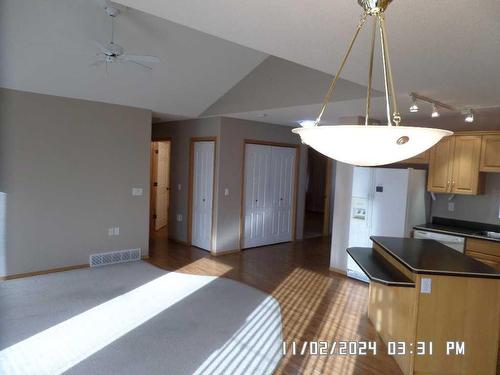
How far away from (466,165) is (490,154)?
0.99ft

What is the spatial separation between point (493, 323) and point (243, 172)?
4.30 m

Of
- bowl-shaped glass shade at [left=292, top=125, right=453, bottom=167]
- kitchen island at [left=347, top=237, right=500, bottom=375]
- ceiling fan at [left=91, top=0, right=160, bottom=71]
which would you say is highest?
ceiling fan at [left=91, top=0, right=160, bottom=71]

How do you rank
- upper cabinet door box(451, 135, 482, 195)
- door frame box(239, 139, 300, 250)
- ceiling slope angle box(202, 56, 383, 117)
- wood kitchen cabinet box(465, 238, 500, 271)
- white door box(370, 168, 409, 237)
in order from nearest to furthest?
wood kitchen cabinet box(465, 238, 500, 271) → ceiling slope angle box(202, 56, 383, 117) → upper cabinet door box(451, 135, 482, 195) → white door box(370, 168, 409, 237) → door frame box(239, 139, 300, 250)

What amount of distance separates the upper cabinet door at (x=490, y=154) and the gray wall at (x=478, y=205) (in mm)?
411

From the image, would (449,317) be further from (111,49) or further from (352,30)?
(111,49)

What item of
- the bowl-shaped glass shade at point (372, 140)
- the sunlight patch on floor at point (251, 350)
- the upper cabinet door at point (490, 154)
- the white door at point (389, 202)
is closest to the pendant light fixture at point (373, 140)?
the bowl-shaped glass shade at point (372, 140)

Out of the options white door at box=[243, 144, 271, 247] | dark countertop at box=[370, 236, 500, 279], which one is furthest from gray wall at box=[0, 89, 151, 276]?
dark countertop at box=[370, 236, 500, 279]

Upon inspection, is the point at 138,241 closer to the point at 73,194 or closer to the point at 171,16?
the point at 73,194

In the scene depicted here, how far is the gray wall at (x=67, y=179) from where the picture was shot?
4.15 meters

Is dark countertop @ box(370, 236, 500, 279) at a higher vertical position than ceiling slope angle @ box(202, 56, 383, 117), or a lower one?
lower

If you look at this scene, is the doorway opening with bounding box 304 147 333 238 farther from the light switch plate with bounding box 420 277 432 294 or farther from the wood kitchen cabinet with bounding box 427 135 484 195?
the light switch plate with bounding box 420 277 432 294

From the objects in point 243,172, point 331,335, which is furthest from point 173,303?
point 243,172

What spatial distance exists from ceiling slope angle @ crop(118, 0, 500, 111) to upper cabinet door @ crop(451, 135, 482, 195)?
1859mm

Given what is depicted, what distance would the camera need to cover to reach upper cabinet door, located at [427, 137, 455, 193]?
14.8ft
